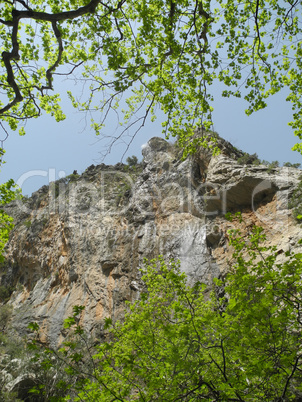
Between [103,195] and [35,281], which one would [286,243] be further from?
[35,281]

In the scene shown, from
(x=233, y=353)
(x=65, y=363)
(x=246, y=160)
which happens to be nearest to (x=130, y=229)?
(x=246, y=160)

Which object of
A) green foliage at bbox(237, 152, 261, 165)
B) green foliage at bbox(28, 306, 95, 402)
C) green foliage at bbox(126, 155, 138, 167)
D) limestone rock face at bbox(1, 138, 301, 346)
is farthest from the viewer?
green foliage at bbox(126, 155, 138, 167)

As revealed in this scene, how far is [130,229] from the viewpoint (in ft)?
80.8

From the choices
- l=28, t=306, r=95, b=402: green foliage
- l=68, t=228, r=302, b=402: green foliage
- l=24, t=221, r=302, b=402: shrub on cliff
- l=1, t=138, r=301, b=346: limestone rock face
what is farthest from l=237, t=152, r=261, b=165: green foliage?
l=28, t=306, r=95, b=402: green foliage

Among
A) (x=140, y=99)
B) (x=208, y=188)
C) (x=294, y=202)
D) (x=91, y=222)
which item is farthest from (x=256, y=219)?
(x=91, y=222)

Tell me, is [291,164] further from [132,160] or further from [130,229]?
[132,160]

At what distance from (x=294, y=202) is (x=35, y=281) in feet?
79.7

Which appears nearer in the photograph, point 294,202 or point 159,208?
point 294,202

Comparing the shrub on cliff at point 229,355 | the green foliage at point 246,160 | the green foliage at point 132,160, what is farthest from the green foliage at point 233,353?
the green foliage at point 132,160

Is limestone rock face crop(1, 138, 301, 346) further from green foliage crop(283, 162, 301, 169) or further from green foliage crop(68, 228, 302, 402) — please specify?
green foliage crop(68, 228, 302, 402)

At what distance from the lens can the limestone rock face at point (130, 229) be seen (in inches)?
755

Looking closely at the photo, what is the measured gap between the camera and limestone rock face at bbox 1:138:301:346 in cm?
1919

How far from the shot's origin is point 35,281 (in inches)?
1161

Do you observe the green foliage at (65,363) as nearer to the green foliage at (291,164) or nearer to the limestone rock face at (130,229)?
the limestone rock face at (130,229)
